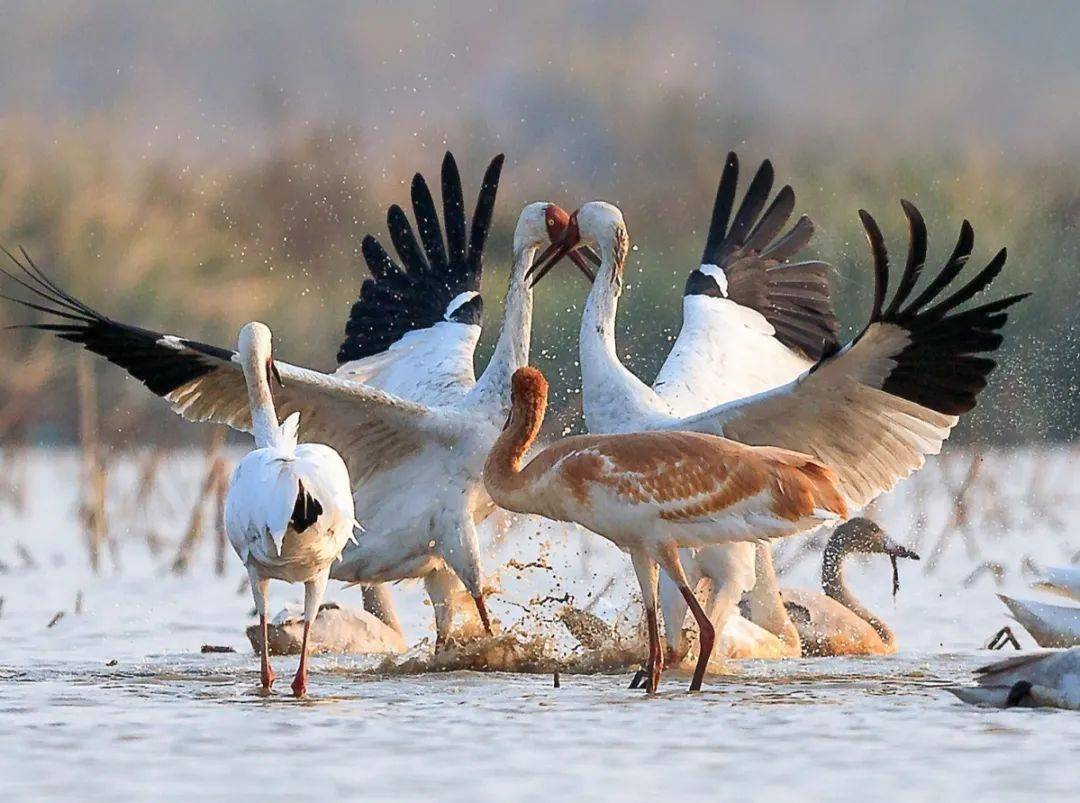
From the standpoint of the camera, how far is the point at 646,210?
18141 millimetres

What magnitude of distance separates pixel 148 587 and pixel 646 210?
29.3ft

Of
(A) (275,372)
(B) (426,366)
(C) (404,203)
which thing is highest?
(C) (404,203)

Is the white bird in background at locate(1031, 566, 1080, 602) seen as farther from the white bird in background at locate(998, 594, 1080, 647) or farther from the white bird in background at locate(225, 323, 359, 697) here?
the white bird in background at locate(225, 323, 359, 697)

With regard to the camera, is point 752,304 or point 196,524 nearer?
point 752,304

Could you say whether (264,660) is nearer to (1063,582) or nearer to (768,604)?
(768,604)

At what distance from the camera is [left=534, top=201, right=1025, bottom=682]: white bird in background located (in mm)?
6750

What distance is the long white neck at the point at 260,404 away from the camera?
23.4 ft

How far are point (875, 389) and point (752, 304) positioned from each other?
2270 mm

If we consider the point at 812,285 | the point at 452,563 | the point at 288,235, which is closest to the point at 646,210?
the point at 288,235

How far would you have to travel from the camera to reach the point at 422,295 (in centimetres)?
1019

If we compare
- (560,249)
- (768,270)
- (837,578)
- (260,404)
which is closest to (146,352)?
(260,404)

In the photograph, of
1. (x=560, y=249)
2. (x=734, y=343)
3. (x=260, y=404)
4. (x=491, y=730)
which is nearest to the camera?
(x=491, y=730)

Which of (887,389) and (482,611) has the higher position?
(887,389)

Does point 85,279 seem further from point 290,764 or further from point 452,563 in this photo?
point 290,764
